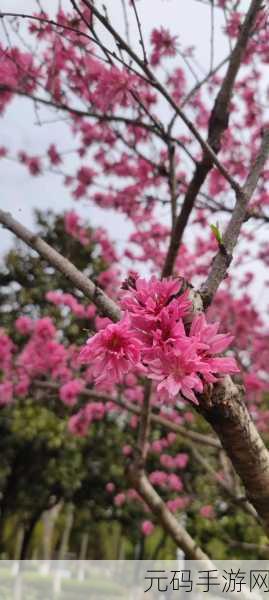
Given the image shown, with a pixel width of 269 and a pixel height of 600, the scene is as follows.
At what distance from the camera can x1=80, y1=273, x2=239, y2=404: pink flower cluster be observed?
4.61 feet

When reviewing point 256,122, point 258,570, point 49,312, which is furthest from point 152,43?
point 49,312

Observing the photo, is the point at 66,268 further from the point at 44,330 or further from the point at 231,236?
the point at 44,330

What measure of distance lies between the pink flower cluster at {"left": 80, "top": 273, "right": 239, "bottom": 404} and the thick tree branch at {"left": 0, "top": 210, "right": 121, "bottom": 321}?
342 mm

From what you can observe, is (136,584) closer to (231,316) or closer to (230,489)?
(231,316)

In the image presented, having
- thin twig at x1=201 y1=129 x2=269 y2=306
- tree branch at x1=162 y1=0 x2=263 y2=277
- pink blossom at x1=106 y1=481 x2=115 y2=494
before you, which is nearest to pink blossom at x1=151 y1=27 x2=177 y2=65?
tree branch at x1=162 y1=0 x2=263 y2=277

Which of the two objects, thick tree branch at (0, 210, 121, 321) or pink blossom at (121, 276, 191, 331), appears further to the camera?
thick tree branch at (0, 210, 121, 321)

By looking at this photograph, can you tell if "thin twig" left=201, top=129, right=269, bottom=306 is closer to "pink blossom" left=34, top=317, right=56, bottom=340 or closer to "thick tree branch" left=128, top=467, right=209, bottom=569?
"thick tree branch" left=128, top=467, right=209, bottom=569

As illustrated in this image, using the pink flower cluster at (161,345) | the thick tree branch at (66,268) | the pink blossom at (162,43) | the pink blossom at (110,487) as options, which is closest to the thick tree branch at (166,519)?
the thick tree branch at (66,268)

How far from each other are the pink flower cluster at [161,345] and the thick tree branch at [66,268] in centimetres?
34

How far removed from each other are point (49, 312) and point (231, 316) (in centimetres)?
816

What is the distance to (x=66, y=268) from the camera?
2.10 meters

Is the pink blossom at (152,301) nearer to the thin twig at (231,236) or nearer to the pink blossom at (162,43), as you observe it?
the thin twig at (231,236)

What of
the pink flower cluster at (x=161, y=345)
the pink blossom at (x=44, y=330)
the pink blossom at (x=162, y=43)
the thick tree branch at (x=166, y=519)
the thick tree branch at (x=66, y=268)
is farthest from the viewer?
the pink blossom at (x=44, y=330)

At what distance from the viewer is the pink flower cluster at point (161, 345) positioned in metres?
1.41
